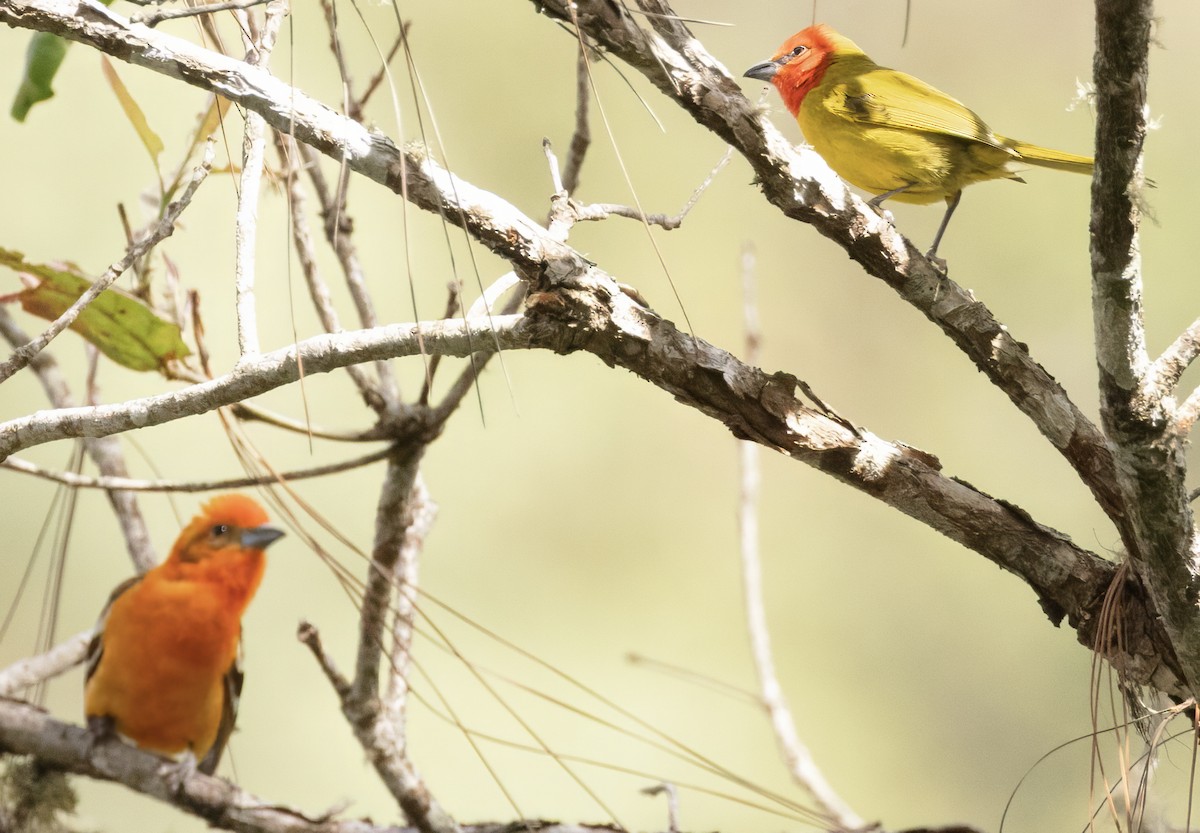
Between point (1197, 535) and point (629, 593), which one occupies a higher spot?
point (629, 593)

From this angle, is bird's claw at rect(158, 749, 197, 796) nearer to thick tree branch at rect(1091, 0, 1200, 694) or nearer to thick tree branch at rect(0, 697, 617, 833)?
thick tree branch at rect(0, 697, 617, 833)

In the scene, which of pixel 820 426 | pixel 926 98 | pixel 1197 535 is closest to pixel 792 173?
pixel 820 426

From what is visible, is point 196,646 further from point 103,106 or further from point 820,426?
point 103,106

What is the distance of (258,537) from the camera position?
2162 millimetres

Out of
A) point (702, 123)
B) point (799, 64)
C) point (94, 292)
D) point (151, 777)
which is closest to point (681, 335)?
point (702, 123)

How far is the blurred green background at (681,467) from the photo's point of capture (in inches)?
139

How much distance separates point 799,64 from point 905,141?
396mm

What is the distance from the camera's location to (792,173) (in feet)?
3.37

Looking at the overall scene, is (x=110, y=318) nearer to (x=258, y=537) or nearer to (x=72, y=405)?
(x=72, y=405)

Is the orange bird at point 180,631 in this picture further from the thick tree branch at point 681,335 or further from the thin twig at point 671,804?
the thick tree branch at point 681,335

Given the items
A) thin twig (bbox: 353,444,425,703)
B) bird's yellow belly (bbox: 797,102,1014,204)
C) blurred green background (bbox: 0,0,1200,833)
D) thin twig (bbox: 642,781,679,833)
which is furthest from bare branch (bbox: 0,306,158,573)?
bird's yellow belly (bbox: 797,102,1014,204)

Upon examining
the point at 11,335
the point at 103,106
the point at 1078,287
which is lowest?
the point at 11,335

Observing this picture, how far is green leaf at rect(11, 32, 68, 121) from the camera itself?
1.39 metres

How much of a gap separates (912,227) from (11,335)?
3174 millimetres
